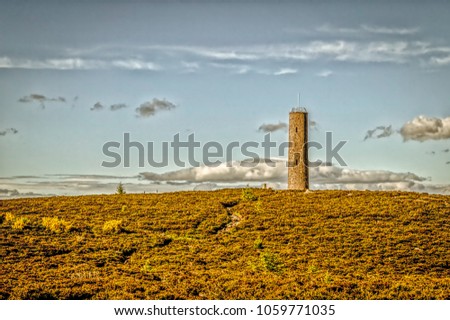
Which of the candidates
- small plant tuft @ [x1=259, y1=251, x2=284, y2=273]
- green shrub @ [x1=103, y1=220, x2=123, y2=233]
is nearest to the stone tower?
green shrub @ [x1=103, y1=220, x2=123, y2=233]

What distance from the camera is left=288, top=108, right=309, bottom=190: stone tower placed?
52312 millimetres

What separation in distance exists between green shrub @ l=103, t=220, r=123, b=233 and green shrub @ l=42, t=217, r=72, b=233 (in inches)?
81.3

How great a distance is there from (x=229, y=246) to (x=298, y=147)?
2350 cm

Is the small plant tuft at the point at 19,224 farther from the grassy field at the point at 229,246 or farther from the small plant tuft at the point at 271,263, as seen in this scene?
the small plant tuft at the point at 271,263

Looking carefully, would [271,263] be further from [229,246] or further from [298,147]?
[298,147]

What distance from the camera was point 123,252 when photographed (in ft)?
94.5

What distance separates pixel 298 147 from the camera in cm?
5234

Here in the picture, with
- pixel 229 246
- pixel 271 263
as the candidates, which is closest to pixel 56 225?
A: pixel 229 246

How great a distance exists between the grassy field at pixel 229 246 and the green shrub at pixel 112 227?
0.07 m

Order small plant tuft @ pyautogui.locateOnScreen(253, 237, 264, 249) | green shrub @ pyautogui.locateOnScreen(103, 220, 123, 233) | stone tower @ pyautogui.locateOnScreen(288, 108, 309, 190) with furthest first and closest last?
stone tower @ pyautogui.locateOnScreen(288, 108, 309, 190)
green shrub @ pyautogui.locateOnScreen(103, 220, 123, 233)
small plant tuft @ pyautogui.locateOnScreen(253, 237, 264, 249)

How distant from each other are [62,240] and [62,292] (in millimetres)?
12750

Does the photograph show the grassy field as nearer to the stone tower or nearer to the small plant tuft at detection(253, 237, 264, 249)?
the small plant tuft at detection(253, 237, 264, 249)

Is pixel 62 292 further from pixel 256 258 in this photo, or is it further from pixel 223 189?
pixel 223 189

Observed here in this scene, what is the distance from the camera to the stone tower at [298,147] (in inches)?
2060
